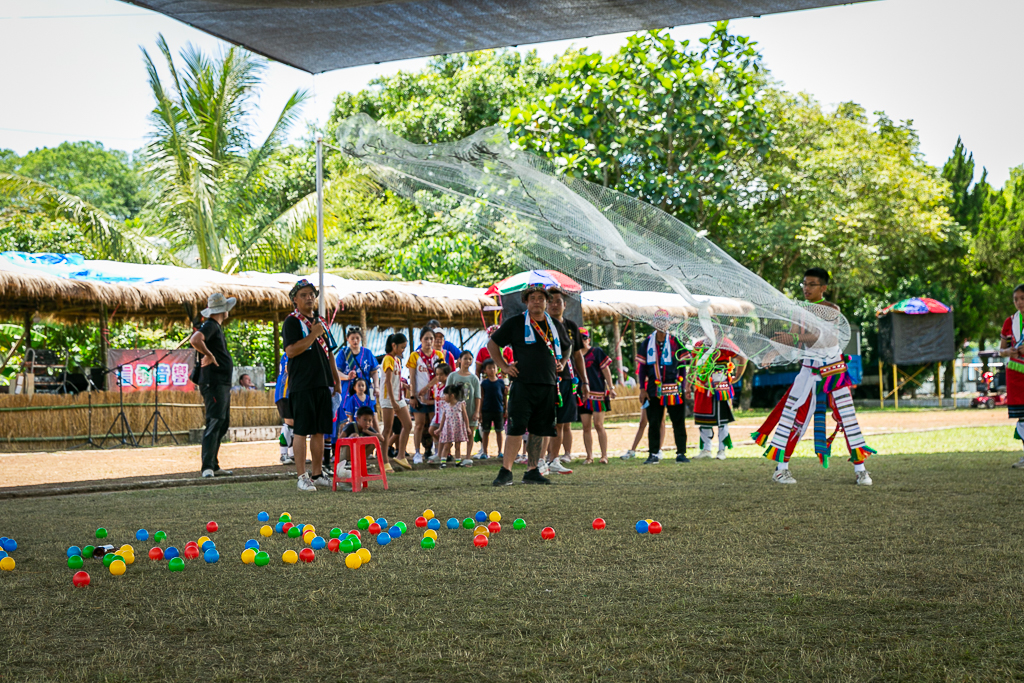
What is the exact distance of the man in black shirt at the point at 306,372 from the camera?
7910 mm

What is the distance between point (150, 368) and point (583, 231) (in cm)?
1268

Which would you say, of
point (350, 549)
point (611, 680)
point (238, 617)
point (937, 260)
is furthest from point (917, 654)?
point (937, 260)

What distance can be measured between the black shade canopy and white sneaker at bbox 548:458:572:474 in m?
4.96

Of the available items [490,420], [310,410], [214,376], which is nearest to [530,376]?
[310,410]

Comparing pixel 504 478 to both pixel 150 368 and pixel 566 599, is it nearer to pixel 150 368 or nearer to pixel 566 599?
pixel 566 599

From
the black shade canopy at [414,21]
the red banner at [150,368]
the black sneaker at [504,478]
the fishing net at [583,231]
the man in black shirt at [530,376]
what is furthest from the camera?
the red banner at [150,368]

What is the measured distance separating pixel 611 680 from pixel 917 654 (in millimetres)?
955

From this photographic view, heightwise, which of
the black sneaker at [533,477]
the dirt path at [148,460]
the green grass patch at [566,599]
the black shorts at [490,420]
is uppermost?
the black shorts at [490,420]

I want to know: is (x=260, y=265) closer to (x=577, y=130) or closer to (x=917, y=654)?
(x=577, y=130)

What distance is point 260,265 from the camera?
75.5 feet

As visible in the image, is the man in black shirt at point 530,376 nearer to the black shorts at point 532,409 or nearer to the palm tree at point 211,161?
the black shorts at point 532,409

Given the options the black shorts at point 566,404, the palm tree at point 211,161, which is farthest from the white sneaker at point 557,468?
the palm tree at point 211,161

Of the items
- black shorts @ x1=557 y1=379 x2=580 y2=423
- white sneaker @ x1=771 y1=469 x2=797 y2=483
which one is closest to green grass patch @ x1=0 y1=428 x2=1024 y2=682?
white sneaker @ x1=771 y1=469 x2=797 y2=483

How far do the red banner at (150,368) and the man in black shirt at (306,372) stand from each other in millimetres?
9890
